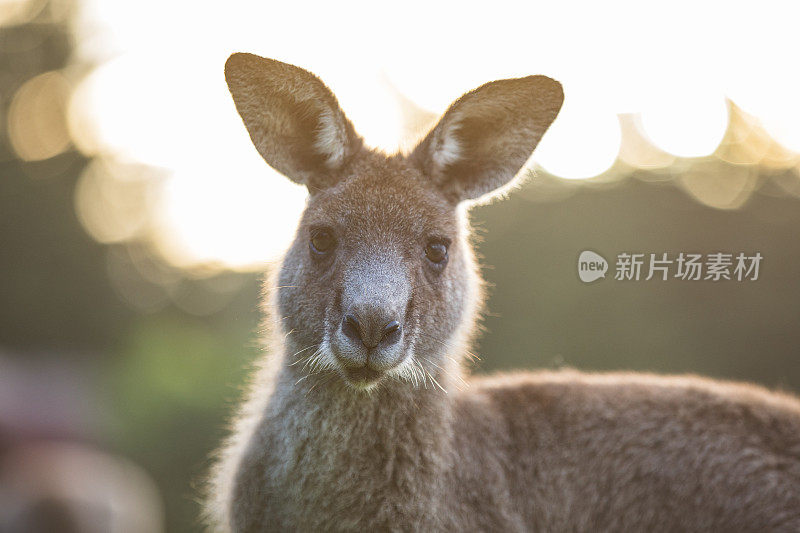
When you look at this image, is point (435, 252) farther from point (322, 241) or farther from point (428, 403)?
point (428, 403)

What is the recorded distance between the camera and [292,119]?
4387 mm

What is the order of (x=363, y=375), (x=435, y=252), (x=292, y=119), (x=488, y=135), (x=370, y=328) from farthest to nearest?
(x=488, y=135)
(x=292, y=119)
(x=435, y=252)
(x=363, y=375)
(x=370, y=328)

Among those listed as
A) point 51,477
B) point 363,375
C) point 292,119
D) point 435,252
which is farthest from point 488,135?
point 51,477

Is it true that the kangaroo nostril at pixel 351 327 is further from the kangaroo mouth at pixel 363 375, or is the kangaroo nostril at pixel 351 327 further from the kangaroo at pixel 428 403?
the kangaroo mouth at pixel 363 375

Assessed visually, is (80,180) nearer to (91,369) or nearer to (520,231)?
(91,369)

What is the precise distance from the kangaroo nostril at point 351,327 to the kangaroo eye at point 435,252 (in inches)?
30.5

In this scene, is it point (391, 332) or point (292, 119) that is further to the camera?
point (292, 119)

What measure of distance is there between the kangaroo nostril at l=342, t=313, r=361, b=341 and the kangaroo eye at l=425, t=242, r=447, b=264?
2.54ft

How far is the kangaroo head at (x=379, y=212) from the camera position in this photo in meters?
3.70

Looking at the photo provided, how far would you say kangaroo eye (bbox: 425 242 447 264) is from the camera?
416 centimetres

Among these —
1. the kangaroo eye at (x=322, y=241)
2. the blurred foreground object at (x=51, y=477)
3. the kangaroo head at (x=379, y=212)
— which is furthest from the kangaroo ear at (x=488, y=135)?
the blurred foreground object at (x=51, y=477)

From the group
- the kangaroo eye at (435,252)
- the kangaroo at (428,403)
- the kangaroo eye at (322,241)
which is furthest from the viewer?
the kangaroo eye at (435,252)

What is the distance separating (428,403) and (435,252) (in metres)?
0.88

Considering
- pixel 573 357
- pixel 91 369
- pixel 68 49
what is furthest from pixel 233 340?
pixel 68 49
